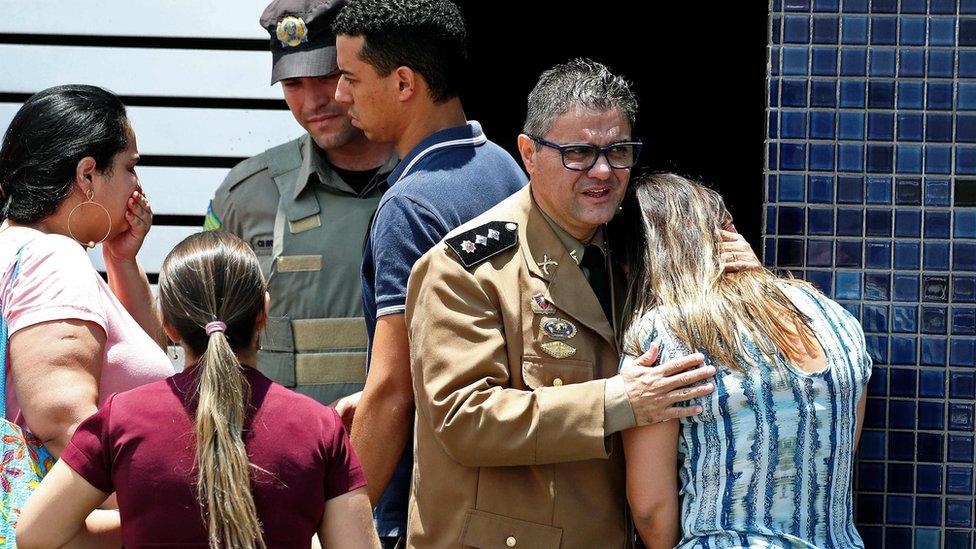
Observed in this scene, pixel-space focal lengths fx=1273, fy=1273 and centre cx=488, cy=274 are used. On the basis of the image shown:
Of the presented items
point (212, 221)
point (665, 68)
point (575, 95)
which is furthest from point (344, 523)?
point (665, 68)

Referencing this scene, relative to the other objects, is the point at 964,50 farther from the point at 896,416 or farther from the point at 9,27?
the point at 9,27

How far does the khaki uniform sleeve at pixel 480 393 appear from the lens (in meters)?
2.61

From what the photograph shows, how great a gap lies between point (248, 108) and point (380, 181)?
1105 millimetres

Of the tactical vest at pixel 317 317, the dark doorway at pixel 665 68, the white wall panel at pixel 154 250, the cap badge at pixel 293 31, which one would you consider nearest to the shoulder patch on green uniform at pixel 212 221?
the tactical vest at pixel 317 317

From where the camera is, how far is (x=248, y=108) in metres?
4.84

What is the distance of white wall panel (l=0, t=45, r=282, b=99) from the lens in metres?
4.80

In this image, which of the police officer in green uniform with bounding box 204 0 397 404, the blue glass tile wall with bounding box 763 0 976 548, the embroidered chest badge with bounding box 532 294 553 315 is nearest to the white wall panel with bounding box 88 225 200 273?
the police officer in green uniform with bounding box 204 0 397 404

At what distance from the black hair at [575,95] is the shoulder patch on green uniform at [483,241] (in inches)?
8.8

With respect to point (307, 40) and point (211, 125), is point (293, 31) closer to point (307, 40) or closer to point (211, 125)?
point (307, 40)

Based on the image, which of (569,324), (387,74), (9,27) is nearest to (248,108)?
(9,27)

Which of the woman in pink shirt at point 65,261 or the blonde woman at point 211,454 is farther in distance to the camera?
the woman in pink shirt at point 65,261

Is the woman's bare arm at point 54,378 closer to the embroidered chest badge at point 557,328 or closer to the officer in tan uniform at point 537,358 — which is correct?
the officer in tan uniform at point 537,358

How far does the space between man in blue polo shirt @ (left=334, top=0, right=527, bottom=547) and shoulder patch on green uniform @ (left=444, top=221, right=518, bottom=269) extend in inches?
9.4

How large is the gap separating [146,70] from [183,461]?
286cm
